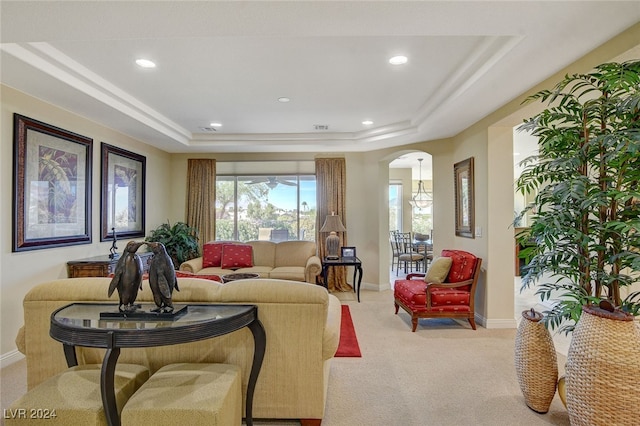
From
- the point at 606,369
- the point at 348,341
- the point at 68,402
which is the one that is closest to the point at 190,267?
the point at 348,341

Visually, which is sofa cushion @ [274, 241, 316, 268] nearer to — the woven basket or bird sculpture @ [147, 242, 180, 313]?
bird sculpture @ [147, 242, 180, 313]

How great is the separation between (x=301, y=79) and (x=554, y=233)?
265 cm

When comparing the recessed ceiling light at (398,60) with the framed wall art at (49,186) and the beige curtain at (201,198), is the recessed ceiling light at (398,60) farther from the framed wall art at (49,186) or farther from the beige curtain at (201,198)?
the beige curtain at (201,198)

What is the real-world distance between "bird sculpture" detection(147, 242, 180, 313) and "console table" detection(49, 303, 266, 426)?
116mm

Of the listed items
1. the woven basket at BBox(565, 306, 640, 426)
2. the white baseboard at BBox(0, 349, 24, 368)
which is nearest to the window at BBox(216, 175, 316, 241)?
the white baseboard at BBox(0, 349, 24, 368)

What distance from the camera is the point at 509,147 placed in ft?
13.9

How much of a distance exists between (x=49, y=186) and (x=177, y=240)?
2.49 meters

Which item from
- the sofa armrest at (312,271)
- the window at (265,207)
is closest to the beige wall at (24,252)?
the window at (265,207)

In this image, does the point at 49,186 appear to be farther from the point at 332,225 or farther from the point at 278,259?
the point at 332,225

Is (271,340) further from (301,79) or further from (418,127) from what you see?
(418,127)

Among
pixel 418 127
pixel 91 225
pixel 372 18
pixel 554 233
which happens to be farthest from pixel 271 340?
pixel 418 127

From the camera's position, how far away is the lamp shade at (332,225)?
20.2ft

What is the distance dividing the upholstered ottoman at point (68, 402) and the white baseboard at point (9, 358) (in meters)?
2.01

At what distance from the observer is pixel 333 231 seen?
20.3ft
